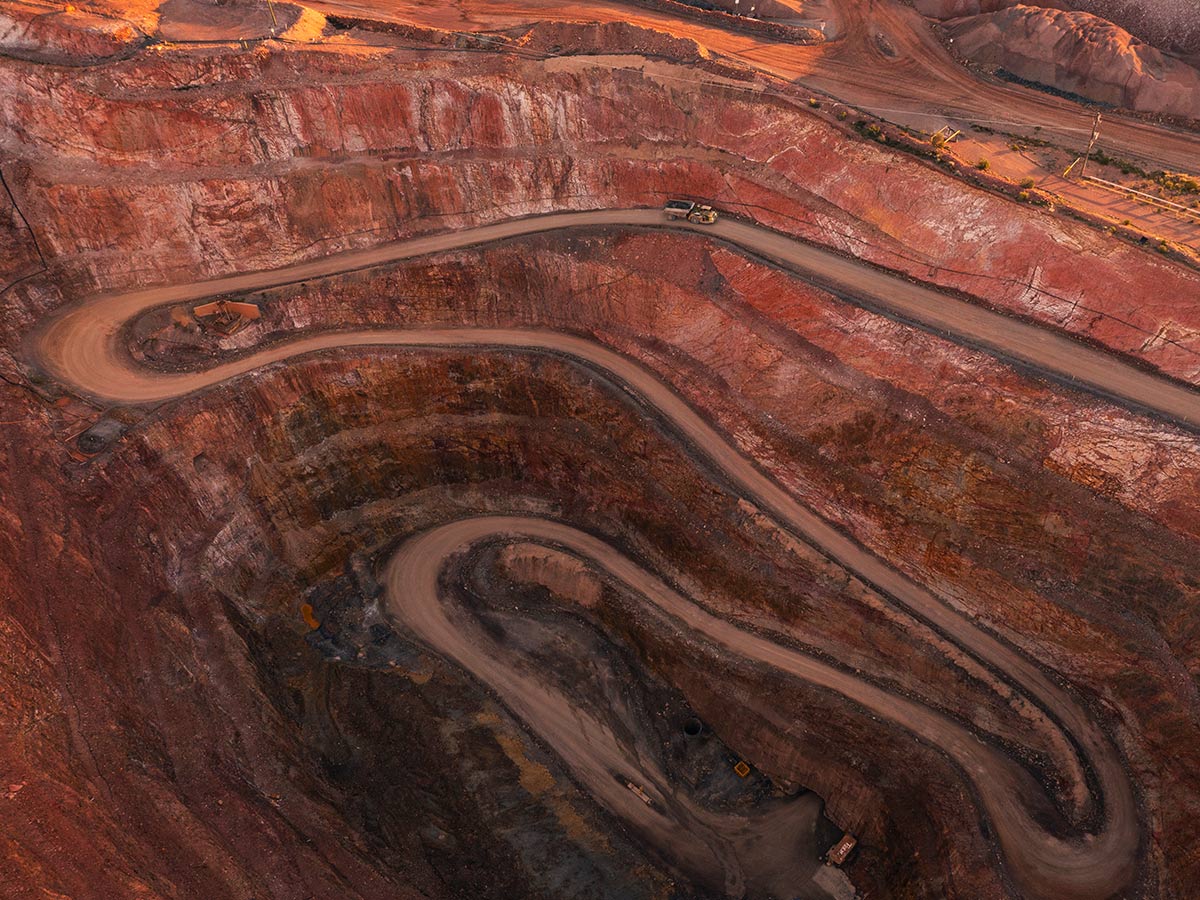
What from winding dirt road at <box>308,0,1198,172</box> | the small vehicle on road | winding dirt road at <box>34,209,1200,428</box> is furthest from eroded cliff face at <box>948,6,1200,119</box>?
the small vehicle on road

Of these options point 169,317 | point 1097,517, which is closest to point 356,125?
point 169,317

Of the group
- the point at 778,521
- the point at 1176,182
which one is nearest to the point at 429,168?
the point at 778,521

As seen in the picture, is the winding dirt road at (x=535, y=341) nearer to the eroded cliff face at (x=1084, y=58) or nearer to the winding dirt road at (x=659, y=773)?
the winding dirt road at (x=659, y=773)

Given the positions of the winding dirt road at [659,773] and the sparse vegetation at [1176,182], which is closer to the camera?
the winding dirt road at [659,773]

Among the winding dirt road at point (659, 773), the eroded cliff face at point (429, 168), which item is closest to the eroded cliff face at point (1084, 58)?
the eroded cliff face at point (429, 168)

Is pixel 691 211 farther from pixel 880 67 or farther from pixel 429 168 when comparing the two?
pixel 880 67

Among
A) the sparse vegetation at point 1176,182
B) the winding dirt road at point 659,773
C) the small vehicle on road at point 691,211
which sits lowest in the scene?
the winding dirt road at point 659,773
